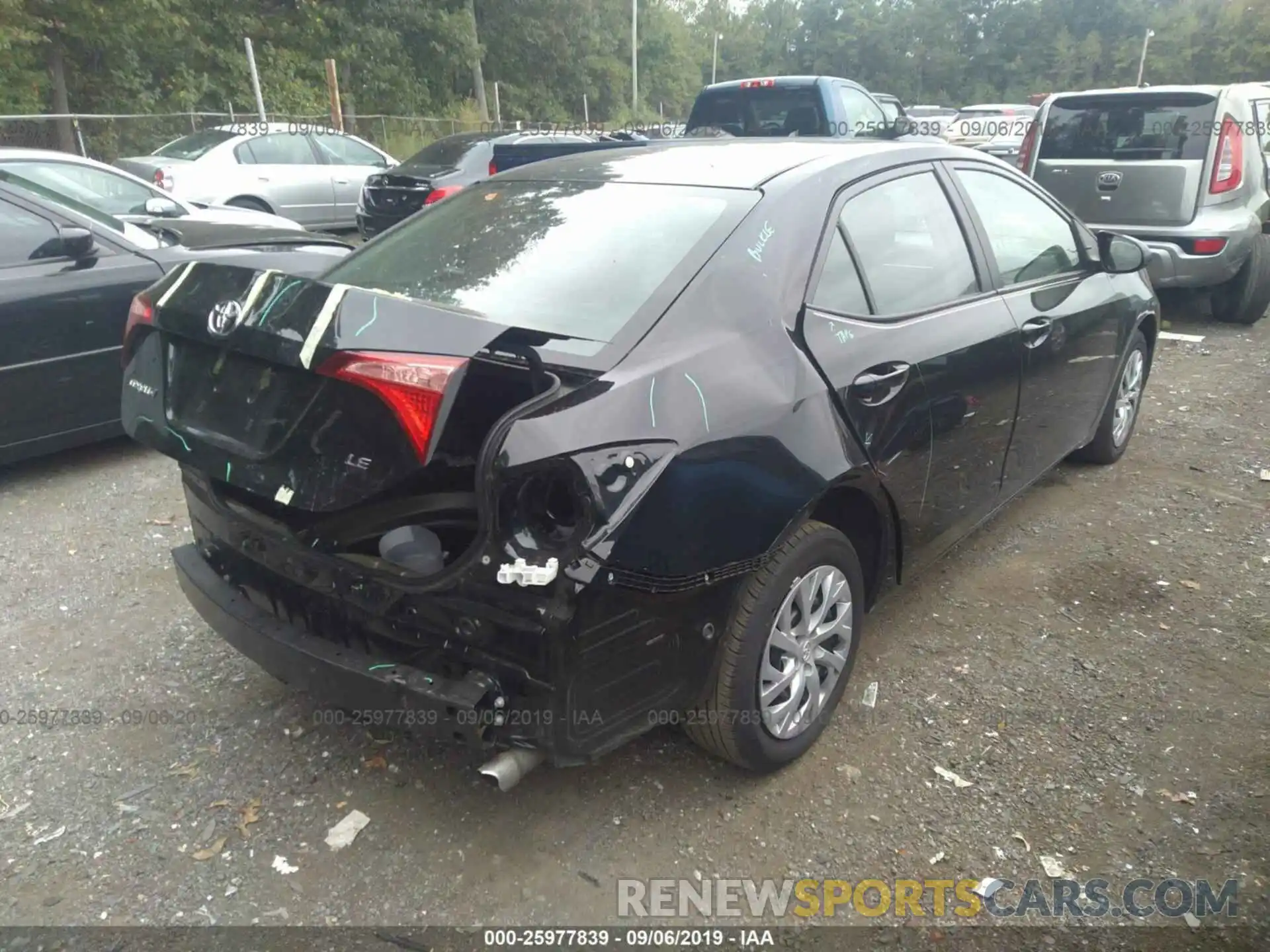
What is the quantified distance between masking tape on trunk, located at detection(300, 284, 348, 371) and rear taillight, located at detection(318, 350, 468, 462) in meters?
0.10

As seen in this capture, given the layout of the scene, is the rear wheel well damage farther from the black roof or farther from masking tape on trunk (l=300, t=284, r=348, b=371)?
masking tape on trunk (l=300, t=284, r=348, b=371)

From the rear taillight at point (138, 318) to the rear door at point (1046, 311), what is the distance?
2.66 meters

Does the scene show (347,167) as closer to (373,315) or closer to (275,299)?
(275,299)

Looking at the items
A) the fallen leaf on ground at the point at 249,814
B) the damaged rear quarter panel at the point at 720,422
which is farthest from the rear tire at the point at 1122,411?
the fallen leaf on ground at the point at 249,814

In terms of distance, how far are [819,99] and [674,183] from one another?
7.58m

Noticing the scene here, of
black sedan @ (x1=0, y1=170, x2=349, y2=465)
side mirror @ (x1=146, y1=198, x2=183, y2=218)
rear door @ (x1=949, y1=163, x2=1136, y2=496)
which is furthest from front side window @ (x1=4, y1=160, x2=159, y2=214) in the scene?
rear door @ (x1=949, y1=163, x2=1136, y2=496)

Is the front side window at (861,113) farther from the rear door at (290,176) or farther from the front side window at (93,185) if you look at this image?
the front side window at (93,185)

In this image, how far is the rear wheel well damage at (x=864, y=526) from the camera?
8.62 ft

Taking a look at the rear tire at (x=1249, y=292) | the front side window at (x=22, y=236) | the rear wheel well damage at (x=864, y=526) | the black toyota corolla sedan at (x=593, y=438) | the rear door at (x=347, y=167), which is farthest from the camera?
the rear door at (x=347, y=167)

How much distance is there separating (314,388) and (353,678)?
2.25 feet

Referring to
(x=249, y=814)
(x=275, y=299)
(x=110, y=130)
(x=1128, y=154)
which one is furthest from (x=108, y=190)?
(x=110, y=130)

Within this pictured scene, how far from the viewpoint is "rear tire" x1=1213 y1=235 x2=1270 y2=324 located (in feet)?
24.3

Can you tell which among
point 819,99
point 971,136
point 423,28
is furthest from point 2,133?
point 971,136

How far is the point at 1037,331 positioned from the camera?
3.38m
